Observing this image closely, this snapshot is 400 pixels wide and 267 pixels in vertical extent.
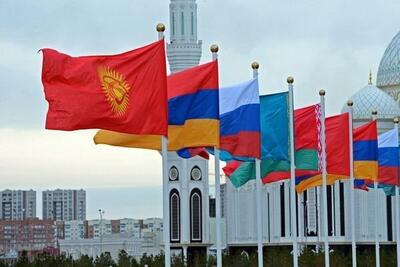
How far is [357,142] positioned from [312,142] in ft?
12.6

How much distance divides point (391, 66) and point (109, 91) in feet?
210

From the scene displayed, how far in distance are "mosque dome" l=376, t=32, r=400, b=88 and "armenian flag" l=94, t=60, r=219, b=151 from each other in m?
59.8

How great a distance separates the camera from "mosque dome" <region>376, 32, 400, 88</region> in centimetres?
8684

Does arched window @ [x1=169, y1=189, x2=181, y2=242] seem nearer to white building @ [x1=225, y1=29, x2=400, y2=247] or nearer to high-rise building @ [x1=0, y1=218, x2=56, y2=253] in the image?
white building @ [x1=225, y1=29, x2=400, y2=247]

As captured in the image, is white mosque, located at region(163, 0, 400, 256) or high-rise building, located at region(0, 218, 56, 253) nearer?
white mosque, located at region(163, 0, 400, 256)

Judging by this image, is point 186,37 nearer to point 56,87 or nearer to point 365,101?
point 365,101

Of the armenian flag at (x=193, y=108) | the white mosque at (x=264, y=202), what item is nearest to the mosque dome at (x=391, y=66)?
the white mosque at (x=264, y=202)

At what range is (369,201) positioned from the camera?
273ft

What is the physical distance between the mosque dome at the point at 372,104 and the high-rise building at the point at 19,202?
349ft

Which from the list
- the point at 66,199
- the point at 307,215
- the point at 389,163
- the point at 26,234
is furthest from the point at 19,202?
the point at 389,163

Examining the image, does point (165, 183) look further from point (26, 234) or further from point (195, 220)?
point (26, 234)

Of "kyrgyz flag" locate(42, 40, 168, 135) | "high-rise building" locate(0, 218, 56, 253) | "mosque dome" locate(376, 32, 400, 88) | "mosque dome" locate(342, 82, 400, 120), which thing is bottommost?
"kyrgyz flag" locate(42, 40, 168, 135)

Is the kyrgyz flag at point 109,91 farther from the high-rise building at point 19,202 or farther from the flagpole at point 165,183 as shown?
the high-rise building at point 19,202

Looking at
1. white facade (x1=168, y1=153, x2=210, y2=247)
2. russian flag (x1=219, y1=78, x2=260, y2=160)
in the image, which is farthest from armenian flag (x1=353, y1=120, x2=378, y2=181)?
white facade (x1=168, y1=153, x2=210, y2=247)
